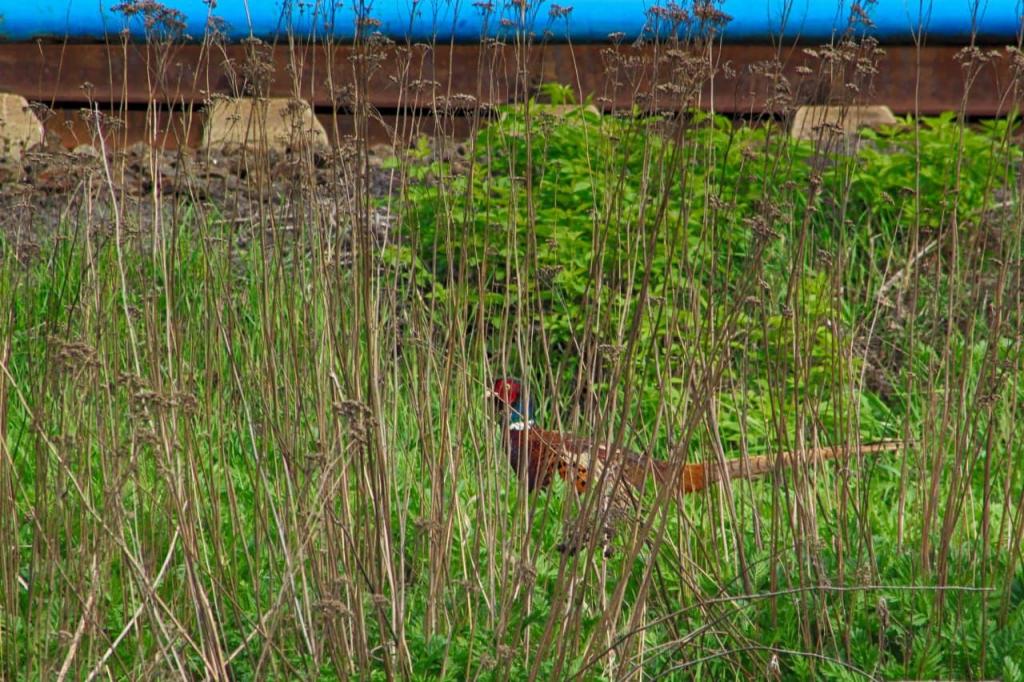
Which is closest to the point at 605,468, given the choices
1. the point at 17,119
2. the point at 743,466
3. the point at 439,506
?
the point at 439,506

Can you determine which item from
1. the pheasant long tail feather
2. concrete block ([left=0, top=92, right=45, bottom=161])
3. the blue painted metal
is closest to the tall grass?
the pheasant long tail feather

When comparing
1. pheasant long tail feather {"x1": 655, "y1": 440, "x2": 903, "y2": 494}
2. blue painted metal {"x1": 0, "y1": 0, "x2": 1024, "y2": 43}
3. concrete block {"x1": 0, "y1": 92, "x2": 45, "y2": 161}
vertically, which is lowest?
pheasant long tail feather {"x1": 655, "y1": 440, "x2": 903, "y2": 494}

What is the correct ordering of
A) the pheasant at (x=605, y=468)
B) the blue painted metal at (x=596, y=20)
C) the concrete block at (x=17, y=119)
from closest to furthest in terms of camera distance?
the pheasant at (x=605, y=468), the concrete block at (x=17, y=119), the blue painted metal at (x=596, y=20)

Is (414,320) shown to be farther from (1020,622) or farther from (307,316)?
(1020,622)

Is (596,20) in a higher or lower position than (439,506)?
higher

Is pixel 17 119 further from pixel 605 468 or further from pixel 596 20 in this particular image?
pixel 605 468

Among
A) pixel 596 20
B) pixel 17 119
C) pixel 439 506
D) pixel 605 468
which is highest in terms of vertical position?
pixel 596 20

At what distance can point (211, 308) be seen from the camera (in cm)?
258

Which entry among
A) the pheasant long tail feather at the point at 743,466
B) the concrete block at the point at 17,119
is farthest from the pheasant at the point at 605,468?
the concrete block at the point at 17,119

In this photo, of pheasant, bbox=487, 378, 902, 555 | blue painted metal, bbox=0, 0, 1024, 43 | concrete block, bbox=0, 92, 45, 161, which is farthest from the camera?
blue painted metal, bbox=0, 0, 1024, 43

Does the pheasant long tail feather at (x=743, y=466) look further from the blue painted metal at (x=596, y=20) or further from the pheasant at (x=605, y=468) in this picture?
the blue painted metal at (x=596, y=20)

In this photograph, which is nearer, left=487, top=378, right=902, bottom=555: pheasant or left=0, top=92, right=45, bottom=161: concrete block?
left=487, top=378, right=902, bottom=555: pheasant

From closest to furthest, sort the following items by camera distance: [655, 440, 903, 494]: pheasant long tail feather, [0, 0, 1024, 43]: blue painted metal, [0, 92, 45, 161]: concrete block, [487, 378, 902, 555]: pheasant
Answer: [487, 378, 902, 555]: pheasant
[655, 440, 903, 494]: pheasant long tail feather
[0, 92, 45, 161]: concrete block
[0, 0, 1024, 43]: blue painted metal

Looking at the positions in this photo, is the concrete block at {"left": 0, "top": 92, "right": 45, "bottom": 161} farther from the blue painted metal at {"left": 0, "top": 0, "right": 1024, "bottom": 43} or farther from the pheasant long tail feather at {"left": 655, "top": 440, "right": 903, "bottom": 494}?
the pheasant long tail feather at {"left": 655, "top": 440, "right": 903, "bottom": 494}
